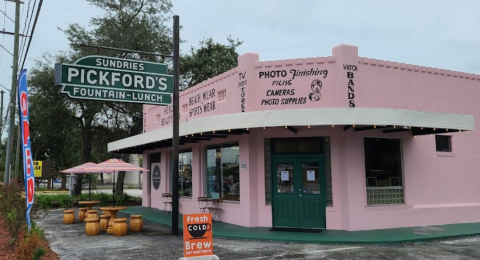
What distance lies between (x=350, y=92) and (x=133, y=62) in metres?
6.21

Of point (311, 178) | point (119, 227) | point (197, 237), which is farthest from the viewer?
point (311, 178)

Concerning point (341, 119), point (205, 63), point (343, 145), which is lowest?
point (343, 145)

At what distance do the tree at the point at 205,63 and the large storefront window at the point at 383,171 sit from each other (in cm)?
1555

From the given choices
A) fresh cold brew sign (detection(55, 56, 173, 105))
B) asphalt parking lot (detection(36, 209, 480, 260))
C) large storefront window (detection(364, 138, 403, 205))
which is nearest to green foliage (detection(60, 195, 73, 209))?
asphalt parking lot (detection(36, 209, 480, 260))

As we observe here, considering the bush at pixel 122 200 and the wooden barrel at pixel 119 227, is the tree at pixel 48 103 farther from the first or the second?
the wooden barrel at pixel 119 227

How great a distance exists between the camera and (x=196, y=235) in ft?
21.9

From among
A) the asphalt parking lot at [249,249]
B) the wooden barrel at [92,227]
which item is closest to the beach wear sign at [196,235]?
the asphalt parking lot at [249,249]

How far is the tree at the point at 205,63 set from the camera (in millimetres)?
26141

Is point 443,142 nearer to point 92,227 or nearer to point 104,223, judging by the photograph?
point 104,223

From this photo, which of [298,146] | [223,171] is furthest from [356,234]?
[223,171]

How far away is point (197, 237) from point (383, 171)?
762 cm

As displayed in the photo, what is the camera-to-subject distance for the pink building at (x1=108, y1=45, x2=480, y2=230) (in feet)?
37.2

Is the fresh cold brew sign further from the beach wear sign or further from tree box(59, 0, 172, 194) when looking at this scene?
tree box(59, 0, 172, 194)

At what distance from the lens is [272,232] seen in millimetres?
11055
